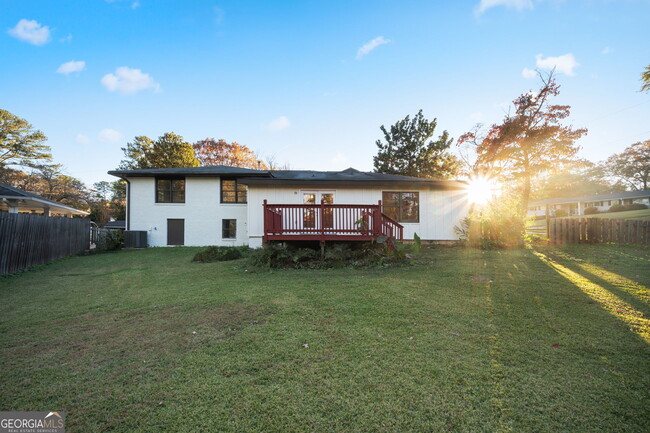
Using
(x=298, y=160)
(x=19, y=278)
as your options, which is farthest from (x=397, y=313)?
(x=298, y=160)

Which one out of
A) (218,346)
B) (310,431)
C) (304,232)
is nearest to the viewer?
(310,431)

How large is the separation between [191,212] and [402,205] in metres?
11.0

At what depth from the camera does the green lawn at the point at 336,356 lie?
197 centimetres

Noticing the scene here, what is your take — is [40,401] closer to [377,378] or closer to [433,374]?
[377,378]

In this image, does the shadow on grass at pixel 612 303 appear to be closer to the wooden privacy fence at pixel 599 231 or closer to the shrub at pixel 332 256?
the shrub at pixel 332 256

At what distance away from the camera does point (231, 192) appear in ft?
45.8

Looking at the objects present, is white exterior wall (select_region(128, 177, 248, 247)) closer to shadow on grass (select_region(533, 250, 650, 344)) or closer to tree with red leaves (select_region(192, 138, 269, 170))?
shadow on grass (select_region(533, 250, 650, 344))

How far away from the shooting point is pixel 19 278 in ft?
22.7

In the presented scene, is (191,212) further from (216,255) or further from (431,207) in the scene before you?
(431,207)

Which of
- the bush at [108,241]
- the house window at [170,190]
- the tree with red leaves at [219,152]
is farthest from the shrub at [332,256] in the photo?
the tree with red leaves at [219,152]

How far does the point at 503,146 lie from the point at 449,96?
6.24 metres

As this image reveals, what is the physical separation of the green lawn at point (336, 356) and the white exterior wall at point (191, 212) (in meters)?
7.85

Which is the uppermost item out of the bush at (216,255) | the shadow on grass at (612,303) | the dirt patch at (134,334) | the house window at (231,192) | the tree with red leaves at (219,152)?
the tree with red leaves at (219,152)

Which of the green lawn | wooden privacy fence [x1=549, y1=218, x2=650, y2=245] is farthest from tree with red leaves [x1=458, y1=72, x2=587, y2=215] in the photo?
the green lawn
